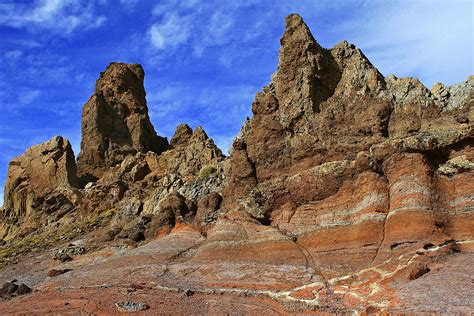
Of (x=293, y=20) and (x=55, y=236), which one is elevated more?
A: (x=293, y=20)

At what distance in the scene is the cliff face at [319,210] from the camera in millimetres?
26544

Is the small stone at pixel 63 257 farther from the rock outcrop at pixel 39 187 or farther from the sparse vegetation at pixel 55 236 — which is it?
the rock outcrop at pixel 39 187

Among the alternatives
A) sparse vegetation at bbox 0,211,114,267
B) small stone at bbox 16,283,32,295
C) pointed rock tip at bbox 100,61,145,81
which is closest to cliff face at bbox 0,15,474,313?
small stone at bbox 16,283,32,295

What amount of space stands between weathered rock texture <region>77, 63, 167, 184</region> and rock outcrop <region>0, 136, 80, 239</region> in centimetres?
532

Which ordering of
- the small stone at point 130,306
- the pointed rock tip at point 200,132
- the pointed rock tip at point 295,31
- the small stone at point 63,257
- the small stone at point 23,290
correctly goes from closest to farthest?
the small stone at point 130,306
the small stone at point 23,290
the pointed rock tip at point 295,31
the small stone at point 63,257
the pointed rock tip at point 200,132

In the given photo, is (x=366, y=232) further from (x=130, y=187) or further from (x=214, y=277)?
(x=130, y=187)

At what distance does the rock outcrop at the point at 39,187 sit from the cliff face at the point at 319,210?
74.9 feet

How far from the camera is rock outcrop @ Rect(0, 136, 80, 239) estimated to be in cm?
7381

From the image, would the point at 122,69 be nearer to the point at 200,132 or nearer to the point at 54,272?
the point at 200,132

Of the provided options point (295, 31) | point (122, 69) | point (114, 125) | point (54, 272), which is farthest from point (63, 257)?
point (122, 69)

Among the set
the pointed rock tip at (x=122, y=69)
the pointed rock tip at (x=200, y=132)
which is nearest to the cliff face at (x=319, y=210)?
the pointed rock tip at (x=200, y=132)

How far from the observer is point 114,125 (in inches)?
3482

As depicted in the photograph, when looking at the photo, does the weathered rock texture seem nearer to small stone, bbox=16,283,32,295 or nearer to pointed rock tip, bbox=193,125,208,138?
pointed rock tip, bbox=193,125,208,138

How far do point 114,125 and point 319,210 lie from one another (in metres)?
60.7
